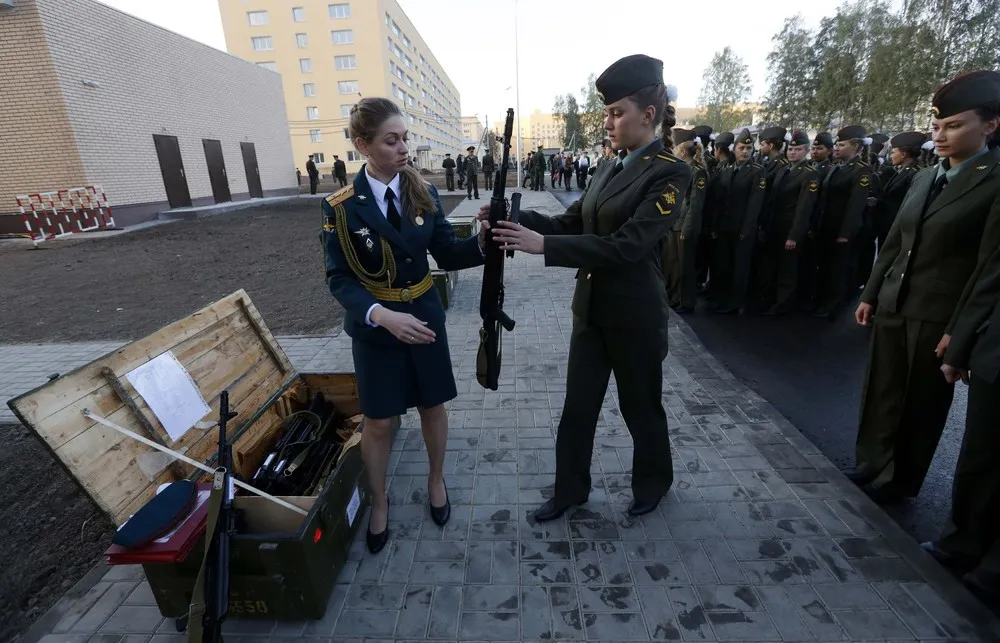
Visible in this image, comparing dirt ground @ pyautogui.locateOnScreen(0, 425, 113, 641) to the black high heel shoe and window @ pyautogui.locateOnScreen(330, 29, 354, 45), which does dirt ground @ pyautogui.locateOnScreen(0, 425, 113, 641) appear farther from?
window @ pyautogui.locateOnScreen(330, 29, 354, 45)

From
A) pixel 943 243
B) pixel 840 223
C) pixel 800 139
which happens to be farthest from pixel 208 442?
pixel 800 139

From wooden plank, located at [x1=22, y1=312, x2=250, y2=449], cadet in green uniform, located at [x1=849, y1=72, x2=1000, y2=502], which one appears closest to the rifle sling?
wooden plank, located at [x1=22, y1=312, x2=250, y2=449]

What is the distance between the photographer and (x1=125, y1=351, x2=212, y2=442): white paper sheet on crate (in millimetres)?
2580

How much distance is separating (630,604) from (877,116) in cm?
3527

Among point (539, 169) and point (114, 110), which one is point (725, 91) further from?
point (114, 110)

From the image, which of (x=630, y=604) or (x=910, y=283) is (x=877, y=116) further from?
(x=630, y=604)

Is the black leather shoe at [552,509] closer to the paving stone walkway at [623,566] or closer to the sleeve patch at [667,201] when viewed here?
the paving stone walkway at [623,566]

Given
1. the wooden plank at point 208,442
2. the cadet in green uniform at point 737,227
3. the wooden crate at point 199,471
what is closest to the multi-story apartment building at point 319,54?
the cadet in green uniform at point 737,227

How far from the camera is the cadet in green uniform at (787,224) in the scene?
6.13 metres

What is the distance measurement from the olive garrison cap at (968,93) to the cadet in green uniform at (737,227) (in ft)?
13.3

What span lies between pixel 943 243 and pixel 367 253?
113 inches

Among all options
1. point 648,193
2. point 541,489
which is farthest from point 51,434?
point 648,193

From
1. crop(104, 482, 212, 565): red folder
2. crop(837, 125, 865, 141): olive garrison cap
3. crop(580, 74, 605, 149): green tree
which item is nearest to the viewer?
crop(104, 482, 212, 565): red folder

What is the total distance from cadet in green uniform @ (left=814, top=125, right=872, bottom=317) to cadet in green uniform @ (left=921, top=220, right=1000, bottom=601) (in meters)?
4.56
